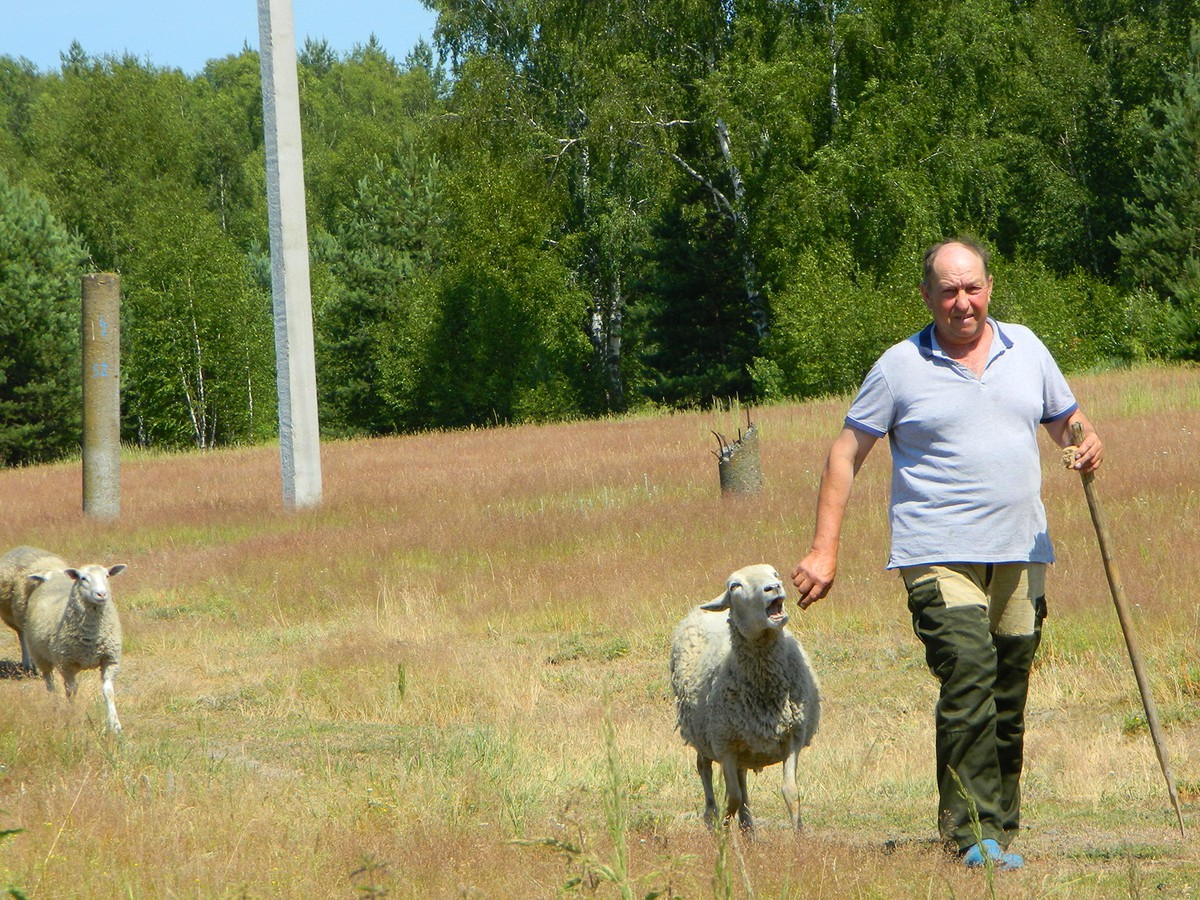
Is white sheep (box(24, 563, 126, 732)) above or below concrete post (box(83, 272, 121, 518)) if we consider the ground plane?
below

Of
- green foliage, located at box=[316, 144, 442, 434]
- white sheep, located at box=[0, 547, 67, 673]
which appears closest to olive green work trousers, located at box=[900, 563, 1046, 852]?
white sheep, located at box=[0, 547, 67, 673]

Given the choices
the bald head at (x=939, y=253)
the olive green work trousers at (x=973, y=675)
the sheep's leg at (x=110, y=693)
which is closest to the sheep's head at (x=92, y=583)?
the sheep's leg at (x=110, y=693)

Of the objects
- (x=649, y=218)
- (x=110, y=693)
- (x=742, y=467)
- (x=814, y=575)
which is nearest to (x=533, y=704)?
(x=110, y=693)

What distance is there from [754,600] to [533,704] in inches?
158

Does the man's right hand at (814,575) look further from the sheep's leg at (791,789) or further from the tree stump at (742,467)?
the tree stump at (742,467)

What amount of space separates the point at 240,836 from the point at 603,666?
564cm

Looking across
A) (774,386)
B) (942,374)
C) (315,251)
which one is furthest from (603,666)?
(315,251)

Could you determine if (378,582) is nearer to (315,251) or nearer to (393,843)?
(393,843)

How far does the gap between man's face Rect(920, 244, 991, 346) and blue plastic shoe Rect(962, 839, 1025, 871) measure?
1759mm

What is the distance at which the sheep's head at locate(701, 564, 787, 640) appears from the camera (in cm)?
574

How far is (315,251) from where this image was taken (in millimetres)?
63219

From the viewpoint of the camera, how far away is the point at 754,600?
589cm

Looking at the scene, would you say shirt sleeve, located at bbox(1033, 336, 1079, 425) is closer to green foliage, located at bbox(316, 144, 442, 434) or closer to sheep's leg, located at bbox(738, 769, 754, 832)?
sheep's leg, located at bbox(738, 769, 754, 832)

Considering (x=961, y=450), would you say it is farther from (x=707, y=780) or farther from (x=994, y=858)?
(x=707, y=780)
